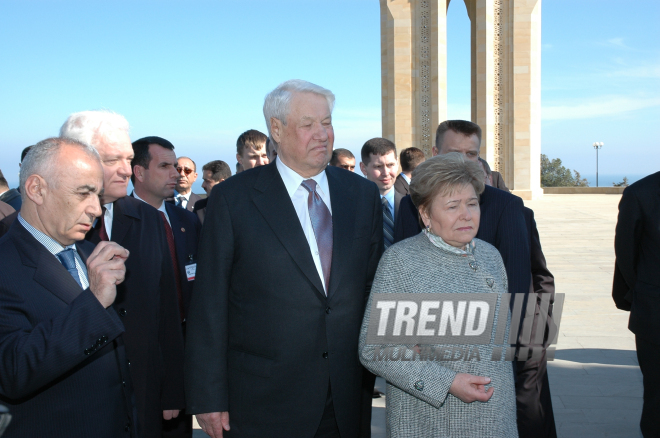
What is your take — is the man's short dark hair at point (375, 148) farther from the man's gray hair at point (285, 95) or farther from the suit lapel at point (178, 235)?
the man's gray hair at point (285, 95)

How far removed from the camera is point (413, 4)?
2558 cm

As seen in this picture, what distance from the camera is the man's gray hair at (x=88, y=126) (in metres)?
2.70

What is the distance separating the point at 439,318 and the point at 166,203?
2.22 metres

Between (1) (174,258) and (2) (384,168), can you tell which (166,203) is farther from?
(2) (384,168)

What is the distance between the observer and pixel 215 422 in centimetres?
236

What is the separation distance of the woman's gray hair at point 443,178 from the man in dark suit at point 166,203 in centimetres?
178

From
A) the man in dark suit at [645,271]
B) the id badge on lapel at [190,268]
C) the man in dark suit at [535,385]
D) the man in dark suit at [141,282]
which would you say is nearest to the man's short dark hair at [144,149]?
the id badge on lapel at [190,268]

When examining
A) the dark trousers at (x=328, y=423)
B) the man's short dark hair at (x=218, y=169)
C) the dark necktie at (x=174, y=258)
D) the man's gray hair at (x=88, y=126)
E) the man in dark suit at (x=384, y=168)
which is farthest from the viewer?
the man's short dark hair at (x=218, y=169)

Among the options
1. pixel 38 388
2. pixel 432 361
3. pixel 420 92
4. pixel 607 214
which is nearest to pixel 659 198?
pixel 432 361

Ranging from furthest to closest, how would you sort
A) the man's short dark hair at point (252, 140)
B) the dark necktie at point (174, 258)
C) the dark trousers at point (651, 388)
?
the man's short dark hair at point (252, 140) → the dark necktie at point (174, 258) → the dark trousers at point (651, 388)

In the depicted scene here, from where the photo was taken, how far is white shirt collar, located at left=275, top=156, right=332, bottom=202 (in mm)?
2582

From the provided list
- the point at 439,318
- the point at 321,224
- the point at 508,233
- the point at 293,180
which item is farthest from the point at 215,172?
the point at 439,318

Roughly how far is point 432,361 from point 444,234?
530 mm

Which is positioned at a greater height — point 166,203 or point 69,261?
point 166,203
